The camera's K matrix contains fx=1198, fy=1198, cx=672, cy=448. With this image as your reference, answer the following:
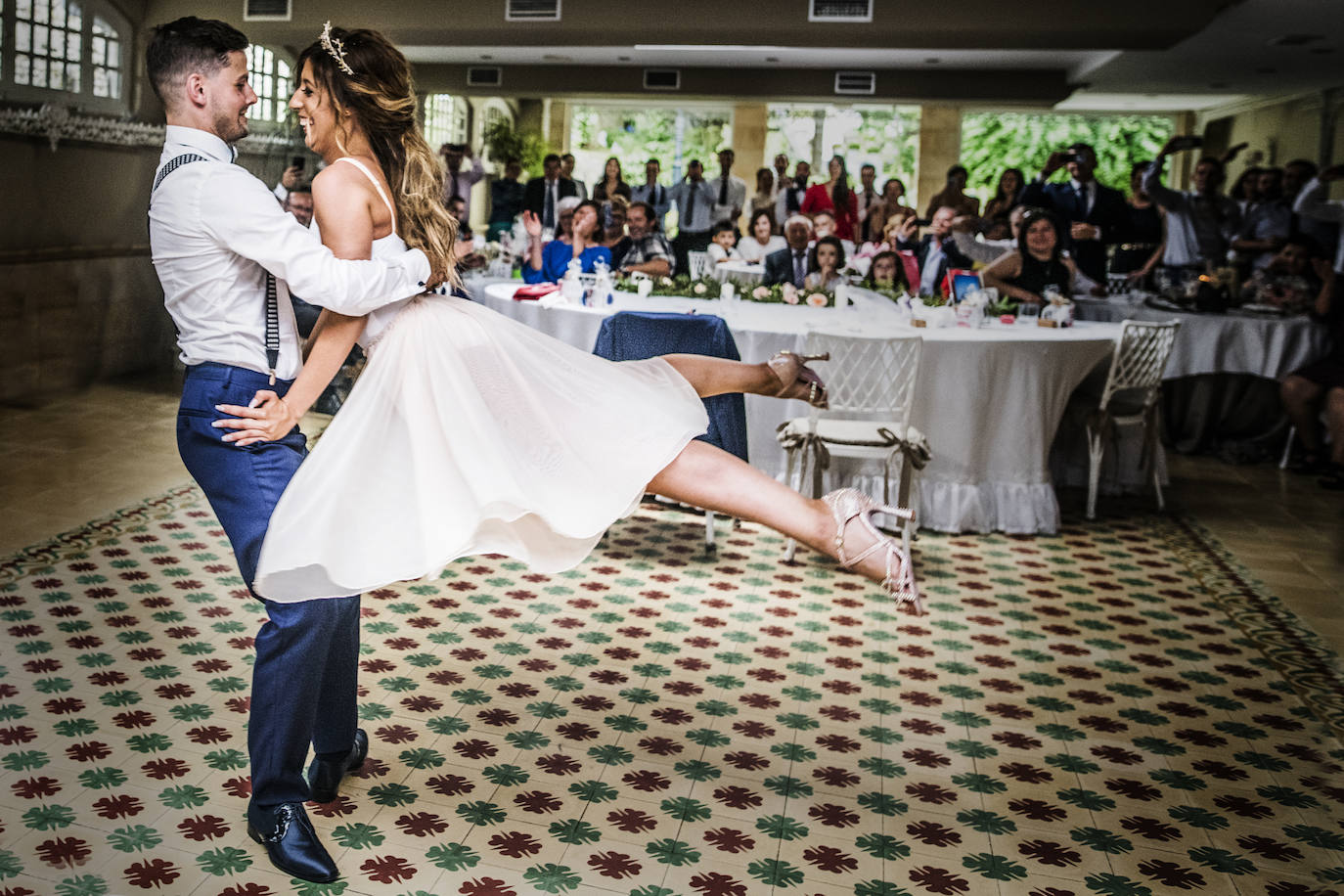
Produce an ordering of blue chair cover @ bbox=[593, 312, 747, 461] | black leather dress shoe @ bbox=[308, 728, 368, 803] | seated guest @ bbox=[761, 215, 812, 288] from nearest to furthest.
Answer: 1. black leather dress shoe @ bbox=[308, 728, 368, 803]
2. blue chair cover @ bbox=[593, 312, 747, 461]
3. seated guest @ bbox=[761, 215, 812, 288]

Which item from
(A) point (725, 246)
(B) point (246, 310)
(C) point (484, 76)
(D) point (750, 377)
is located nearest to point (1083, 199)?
(A) point (725, 246)

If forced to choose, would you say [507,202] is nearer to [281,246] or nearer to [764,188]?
[764,188]

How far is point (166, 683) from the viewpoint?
349cm

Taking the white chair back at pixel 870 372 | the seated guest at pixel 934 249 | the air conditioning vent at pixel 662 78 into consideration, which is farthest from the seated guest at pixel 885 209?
the white chair back at pixel 870 372

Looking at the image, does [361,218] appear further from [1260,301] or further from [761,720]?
[1260,301]

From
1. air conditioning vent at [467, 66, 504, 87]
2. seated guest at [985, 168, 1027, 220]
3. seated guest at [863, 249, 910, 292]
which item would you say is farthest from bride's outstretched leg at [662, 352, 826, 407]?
air conditioning vent at [467, 66, 504, 87]

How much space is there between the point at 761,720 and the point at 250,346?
1.86 m

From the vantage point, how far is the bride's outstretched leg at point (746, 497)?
243 cm

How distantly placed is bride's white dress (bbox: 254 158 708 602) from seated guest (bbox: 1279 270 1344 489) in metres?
5.70

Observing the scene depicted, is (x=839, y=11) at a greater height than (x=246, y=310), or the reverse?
(x=839, y=11)

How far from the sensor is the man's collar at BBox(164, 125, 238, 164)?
7.48 ft

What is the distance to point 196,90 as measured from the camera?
2.27 meters

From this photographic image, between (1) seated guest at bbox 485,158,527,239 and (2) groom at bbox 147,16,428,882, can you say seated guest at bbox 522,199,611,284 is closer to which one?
(1) seated guest at bbox 485,158,527,239

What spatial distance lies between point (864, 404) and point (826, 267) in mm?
2193
